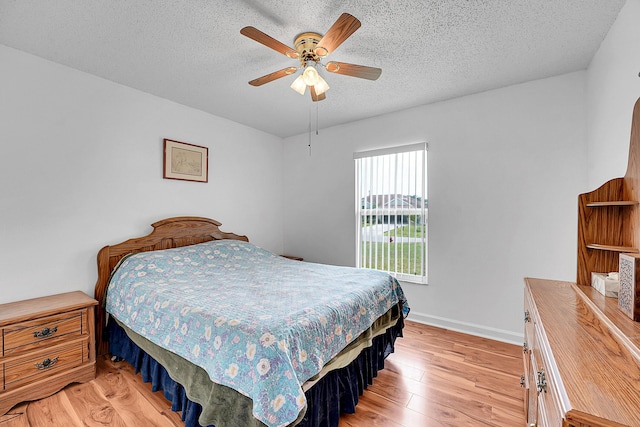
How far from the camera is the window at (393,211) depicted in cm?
324

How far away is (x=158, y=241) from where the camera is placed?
9.41ft

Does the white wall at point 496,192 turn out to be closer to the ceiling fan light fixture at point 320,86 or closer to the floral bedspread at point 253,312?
the floral bedspread at point 253,312

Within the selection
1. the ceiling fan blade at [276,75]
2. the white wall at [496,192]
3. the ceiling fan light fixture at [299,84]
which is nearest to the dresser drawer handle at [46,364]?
the ceiling fan blade at [276,75]

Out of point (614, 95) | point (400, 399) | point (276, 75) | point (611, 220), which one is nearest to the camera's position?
point (611, 220)

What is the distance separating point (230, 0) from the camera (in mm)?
1591

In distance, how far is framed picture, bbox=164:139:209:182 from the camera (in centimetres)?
301

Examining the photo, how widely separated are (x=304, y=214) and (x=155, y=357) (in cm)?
274

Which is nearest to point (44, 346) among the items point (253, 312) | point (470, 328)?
point (253, 312)

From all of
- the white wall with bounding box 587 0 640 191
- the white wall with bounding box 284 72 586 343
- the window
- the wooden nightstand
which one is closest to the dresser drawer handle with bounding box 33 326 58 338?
Answer: the wooden nightstand

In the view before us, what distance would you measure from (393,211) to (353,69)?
77.5 inches

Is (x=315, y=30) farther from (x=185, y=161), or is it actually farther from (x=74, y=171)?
(x=74, y=171)

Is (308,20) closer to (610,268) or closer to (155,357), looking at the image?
(610,268)

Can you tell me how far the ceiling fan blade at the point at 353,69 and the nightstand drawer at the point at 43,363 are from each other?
2.74 meters

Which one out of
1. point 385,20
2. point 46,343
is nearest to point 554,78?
point 385,20
